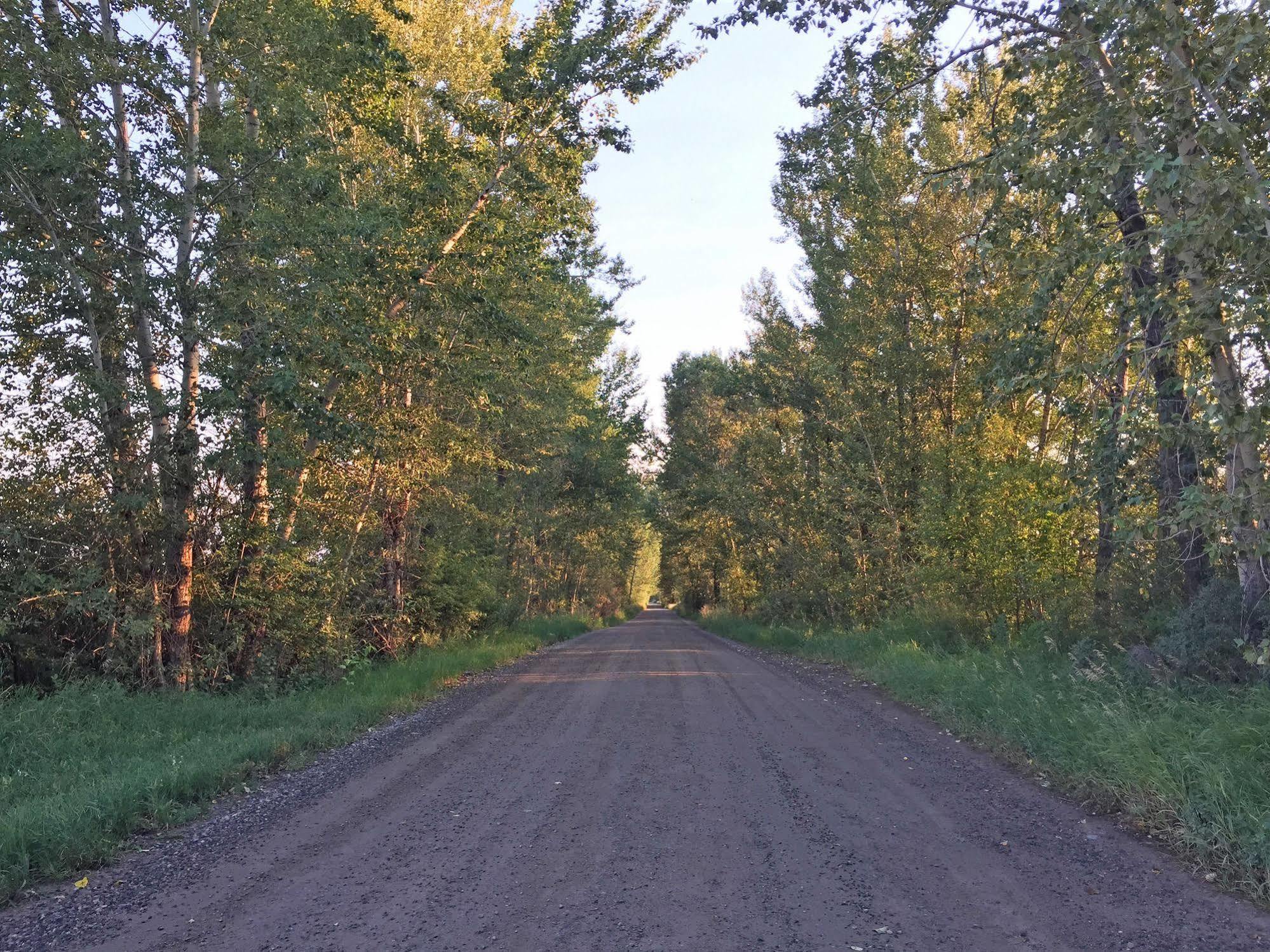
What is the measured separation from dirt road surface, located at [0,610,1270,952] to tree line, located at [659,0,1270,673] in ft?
6.60

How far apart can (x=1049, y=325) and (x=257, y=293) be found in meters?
9.35

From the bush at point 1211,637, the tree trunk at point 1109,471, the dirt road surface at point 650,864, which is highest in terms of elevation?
the tree trunk at point 1109,471

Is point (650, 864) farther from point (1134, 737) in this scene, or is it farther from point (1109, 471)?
point (1109, 471)

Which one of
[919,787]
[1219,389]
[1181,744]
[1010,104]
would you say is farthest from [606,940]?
[1010,104]

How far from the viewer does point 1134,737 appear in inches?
243

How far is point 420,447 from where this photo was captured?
13.9m

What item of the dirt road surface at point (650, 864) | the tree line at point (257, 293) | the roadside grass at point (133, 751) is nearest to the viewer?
the dirt road surface at point (650, 864)

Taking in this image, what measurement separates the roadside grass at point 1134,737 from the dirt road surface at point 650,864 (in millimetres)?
312

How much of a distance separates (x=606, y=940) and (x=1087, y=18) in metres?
7.49

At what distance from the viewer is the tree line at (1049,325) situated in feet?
18.1

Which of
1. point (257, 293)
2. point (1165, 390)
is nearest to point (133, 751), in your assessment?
point (257, 293)

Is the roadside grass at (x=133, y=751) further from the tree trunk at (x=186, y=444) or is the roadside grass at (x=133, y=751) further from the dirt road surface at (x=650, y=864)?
the tree trunk at (x=186, y=444)

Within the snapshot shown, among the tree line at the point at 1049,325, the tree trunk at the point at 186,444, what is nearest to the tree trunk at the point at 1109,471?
the tree line at the point at 1049,325

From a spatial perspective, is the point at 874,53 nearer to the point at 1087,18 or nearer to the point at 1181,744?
the point at 1087,18
